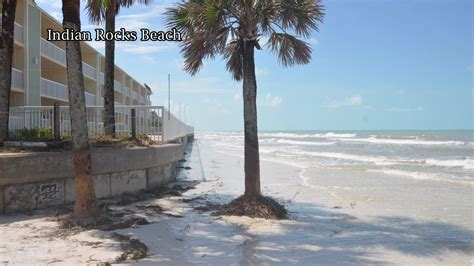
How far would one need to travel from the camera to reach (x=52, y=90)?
1112 inches

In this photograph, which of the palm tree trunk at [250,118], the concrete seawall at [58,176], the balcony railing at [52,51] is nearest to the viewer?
the concrete seawall at [58,176]

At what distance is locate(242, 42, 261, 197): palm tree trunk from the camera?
10234 mm

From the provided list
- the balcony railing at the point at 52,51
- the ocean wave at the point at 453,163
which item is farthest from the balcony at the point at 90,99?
the ocean wave at the point at 453,163

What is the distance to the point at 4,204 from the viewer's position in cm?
893

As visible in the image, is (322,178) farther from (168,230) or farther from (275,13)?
(168,230)

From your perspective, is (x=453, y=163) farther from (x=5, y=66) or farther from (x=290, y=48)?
(x=5, y=66)

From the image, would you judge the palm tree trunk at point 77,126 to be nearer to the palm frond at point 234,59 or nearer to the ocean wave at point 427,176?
the palm frond at point 234,59

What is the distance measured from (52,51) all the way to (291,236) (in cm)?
2496

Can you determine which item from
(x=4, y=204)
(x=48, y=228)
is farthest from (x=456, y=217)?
(x=4, y=204)

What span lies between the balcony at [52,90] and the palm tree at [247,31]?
61.4 feet

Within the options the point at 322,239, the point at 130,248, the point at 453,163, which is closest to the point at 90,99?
the point at 453,163

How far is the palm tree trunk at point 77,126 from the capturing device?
8.40 meters

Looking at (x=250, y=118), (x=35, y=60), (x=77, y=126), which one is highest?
(x=35, y=60)

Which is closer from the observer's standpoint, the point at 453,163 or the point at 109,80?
the point at 109,80
